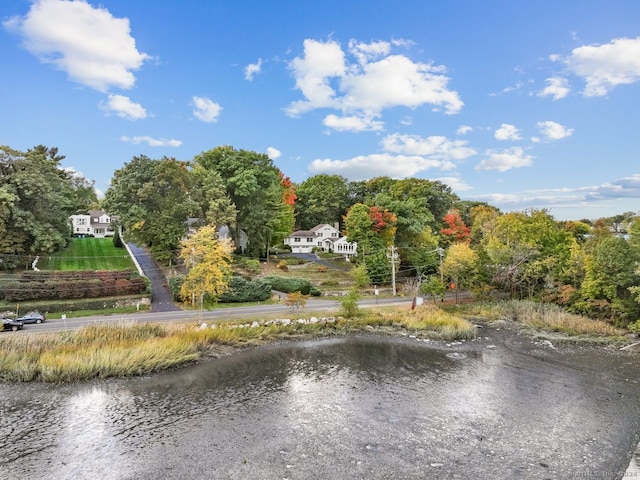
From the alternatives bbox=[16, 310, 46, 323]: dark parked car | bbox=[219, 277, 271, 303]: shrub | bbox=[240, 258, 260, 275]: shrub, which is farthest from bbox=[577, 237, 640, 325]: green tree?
bbox=[16, 310, 46, 323]: dark parked car

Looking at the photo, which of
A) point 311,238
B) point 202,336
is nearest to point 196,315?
point 202,336

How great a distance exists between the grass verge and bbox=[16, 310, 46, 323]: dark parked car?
6.49m

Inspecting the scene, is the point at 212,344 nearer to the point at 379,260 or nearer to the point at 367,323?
the point at 367,323

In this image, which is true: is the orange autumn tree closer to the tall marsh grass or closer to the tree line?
the tree line

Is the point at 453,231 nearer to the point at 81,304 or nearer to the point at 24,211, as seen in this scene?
the point at 81,304

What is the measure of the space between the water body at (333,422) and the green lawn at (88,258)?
3194cm

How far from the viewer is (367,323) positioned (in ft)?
111

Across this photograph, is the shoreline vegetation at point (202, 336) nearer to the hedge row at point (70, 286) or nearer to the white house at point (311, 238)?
the hedge row at point (70, 286)

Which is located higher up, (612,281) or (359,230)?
(359,230)

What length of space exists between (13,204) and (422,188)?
55.0 meters

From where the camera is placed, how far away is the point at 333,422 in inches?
632

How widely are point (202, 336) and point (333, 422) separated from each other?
12809 millimetres

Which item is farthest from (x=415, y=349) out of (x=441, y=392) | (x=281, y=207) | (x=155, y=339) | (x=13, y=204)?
(x=13, y=204)

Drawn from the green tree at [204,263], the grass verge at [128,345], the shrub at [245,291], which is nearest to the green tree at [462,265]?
the grass verge at [128,345]
